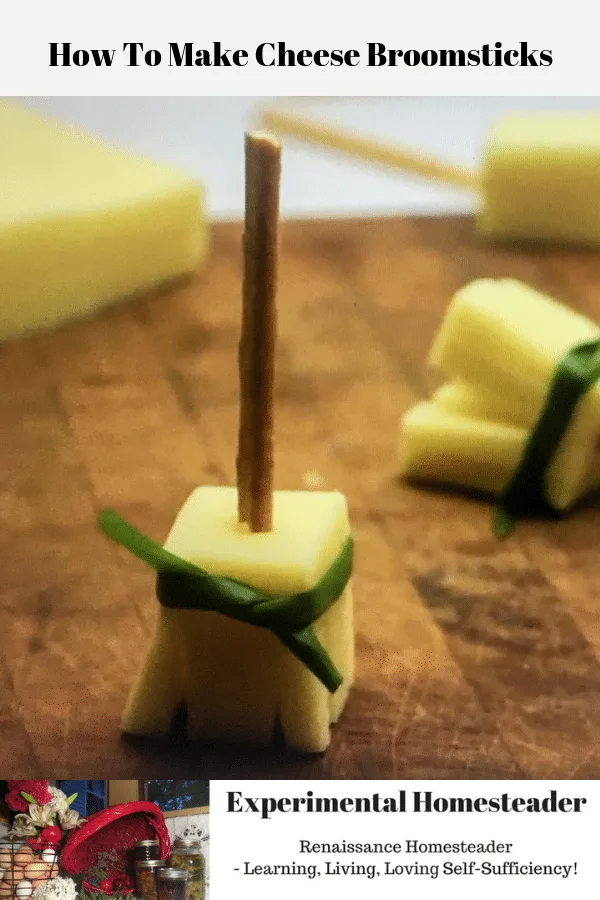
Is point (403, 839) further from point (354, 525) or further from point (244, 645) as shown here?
point (354, 525)

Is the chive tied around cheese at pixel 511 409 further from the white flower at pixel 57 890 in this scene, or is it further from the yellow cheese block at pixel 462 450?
the white flower at pixel 57 890
